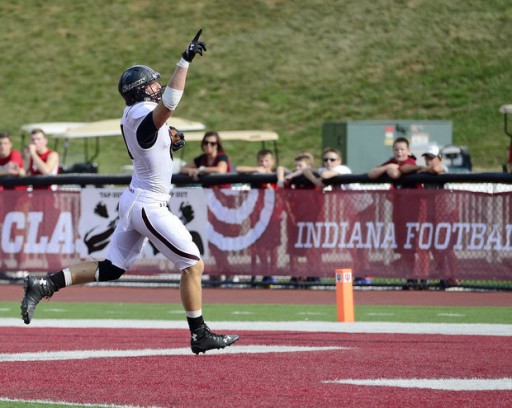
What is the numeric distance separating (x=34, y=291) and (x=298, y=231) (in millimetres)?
8117

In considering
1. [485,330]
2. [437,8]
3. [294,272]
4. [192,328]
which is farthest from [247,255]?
[437,8]

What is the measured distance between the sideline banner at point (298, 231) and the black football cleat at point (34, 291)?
7754 millimetres

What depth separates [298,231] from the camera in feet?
59.2

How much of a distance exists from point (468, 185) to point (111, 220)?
15.3ft

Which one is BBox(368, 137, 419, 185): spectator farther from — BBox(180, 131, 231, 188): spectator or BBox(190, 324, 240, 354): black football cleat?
BBox(190, 324, 240, 354): black football cleat

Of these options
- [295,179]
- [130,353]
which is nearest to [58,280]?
[130,353]

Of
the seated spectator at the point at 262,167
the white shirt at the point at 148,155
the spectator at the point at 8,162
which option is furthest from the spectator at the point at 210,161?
the white shirt at the point at 148,155

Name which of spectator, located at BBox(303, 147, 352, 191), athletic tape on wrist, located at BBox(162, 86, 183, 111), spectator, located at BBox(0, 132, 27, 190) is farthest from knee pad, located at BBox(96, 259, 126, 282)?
spectator, located at BBox(0, 132, 27, 190)

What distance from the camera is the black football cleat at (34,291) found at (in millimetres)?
10133

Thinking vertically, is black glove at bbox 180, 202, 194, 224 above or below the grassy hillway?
below

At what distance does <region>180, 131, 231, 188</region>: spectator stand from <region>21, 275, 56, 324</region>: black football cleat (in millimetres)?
8360

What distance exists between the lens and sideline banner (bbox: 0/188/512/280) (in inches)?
672

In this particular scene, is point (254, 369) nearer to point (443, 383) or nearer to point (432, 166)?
point (443, 383)

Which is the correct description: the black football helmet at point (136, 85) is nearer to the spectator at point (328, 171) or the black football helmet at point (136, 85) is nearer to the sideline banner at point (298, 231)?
the sideline banner at point (298, 231)
